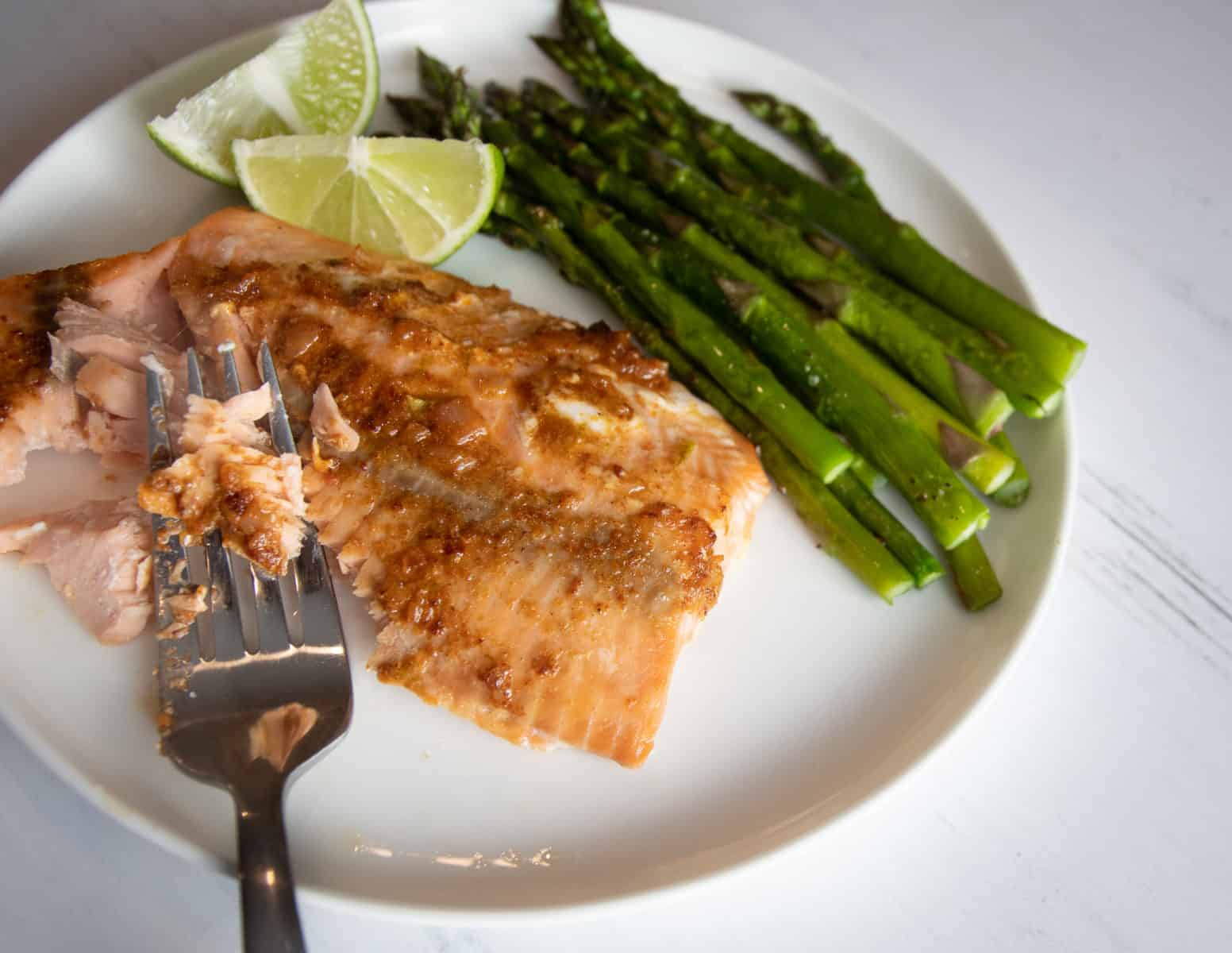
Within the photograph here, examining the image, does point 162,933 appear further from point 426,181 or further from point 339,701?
point 426,181

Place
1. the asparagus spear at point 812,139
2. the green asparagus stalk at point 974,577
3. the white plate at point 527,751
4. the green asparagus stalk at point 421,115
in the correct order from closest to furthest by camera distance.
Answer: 1. the white plate at point 527,751
2. the green asparagus stalk at point 974,577
3. the green asparagus stalk at point 421,115
4. the asparagus spear at point 812,139

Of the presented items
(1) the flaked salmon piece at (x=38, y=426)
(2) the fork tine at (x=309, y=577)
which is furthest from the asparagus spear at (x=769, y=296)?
(1) the flaked salmon piece at (x=38, y=426)

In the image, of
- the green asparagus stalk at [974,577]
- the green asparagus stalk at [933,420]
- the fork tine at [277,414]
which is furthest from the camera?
the green asparagus stalk at [933,420]

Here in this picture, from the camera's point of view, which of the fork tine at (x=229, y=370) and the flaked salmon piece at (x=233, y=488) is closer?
the flaked salmon piece at (x=233, y=488)

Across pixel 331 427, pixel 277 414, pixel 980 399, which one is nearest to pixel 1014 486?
pixel 980 399

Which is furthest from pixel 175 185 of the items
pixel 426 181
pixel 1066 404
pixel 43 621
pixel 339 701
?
pixel 1066 404

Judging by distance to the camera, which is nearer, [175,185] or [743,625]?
[743,625]

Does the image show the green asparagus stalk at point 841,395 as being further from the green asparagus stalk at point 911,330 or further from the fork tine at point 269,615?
the fork tine at point 269,615

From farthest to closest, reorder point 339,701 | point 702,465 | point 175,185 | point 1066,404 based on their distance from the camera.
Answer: point 175,185, point 1066,404, point 702,465, point 339,701
